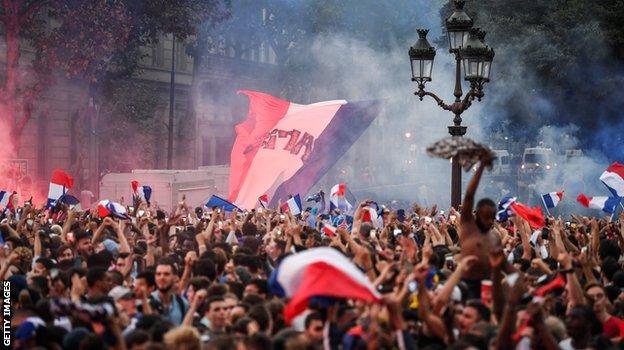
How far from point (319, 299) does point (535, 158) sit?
163 feet

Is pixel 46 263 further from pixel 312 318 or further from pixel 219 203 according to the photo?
pixel 219 203

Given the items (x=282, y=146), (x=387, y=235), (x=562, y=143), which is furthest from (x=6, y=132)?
(x=562, y=143)

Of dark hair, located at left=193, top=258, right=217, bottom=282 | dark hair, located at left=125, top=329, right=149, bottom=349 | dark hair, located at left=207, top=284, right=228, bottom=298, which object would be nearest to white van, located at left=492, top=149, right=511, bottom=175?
dark hair, located at left=193, top=258, right=217, bottom=282

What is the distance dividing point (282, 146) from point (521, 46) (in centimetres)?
1116

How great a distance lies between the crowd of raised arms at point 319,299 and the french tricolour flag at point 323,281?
0.14 meters

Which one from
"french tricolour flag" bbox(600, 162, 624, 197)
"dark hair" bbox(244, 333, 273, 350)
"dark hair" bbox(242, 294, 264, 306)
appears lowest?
"dark hair" bbox(244, 333, 273, 350)

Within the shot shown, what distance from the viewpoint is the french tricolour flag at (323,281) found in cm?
650

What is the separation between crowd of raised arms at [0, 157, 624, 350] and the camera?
648 centimetres

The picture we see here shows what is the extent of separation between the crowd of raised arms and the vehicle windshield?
4283 centimetres

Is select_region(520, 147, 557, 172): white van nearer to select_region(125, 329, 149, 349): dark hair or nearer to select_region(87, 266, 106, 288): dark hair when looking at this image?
select_region(87, 266, 106, 288): dark hair

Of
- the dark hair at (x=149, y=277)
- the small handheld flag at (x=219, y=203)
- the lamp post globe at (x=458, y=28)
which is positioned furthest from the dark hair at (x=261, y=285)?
the lamp post globe at (x=458, y=28)

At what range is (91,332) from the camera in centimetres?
673

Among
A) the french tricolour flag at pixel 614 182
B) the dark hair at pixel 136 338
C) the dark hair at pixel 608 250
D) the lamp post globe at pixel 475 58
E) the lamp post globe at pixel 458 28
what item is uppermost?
the lamp post globe at pixel 458 28

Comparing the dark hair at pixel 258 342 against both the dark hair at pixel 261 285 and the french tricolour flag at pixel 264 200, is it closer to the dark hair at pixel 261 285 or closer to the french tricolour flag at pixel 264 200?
the dark hair at pixel 261 285
